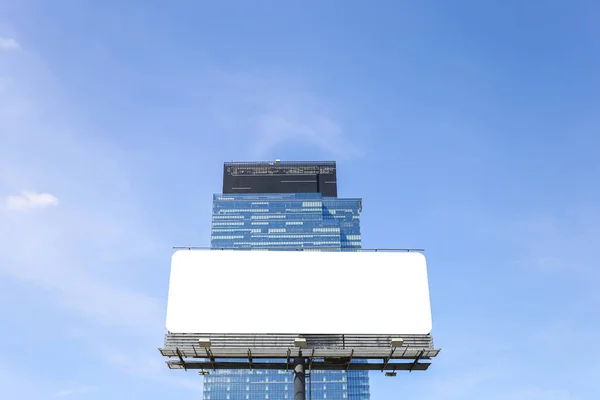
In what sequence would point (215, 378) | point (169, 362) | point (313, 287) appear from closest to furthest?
point (169, 362) → point (313, 287) → point (215, 378)

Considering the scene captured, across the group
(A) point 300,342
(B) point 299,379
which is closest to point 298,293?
(A) point 300,342

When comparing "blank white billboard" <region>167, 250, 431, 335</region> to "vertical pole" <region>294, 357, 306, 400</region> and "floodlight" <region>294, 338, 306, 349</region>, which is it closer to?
"floodlight" <region>294, 338, 306, 349</region>

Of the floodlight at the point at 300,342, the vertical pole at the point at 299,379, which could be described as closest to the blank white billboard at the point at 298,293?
the floodlight at the point at 300,342

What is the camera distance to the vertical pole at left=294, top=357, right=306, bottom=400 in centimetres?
2214

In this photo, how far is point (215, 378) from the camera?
199m

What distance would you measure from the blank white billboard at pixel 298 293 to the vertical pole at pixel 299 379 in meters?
1.08

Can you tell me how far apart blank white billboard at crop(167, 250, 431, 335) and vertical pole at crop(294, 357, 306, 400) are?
3.53 ft

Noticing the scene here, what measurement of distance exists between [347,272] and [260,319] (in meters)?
3.91

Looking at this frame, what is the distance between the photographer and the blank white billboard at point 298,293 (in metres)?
23.2

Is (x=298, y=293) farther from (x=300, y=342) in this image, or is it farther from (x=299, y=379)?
(x=299, y=379)

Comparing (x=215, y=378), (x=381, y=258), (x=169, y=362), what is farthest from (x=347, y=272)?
(x=215, y=378)

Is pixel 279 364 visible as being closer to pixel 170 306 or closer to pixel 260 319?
pixel 260 319

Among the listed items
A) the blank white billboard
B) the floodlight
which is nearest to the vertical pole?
the floodlight

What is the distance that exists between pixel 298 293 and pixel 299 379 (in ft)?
10.6
